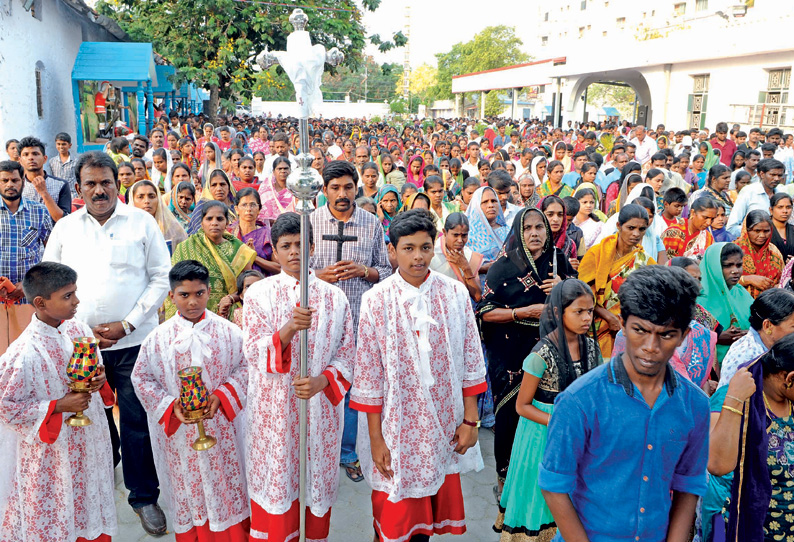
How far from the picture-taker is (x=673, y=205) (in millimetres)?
5859

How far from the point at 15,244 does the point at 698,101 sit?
23572mm

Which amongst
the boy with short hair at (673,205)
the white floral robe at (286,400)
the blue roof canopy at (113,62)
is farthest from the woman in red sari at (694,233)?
the blue roof canopy at (113,62)

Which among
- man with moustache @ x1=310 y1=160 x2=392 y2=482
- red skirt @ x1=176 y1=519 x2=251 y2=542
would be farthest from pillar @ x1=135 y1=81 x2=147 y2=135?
red skirt @ x1=176 y1=519 x2=251 y2=542

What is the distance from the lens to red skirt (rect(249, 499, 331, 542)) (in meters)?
3.02

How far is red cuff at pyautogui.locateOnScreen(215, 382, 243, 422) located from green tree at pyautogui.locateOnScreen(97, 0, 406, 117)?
1637 centimetres

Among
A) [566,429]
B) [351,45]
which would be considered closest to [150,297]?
[566,429]

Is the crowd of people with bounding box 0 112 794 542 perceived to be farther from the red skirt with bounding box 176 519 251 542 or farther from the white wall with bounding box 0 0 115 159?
the white wall with bounding box 0 0 115 159

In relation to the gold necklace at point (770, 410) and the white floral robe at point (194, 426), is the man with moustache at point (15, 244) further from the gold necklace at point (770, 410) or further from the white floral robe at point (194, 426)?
the gold necklace at point (770, 410)

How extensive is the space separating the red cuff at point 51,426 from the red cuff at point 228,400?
701 mm

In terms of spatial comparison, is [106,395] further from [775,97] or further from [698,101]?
[698,101]

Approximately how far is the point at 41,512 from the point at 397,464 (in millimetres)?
1660

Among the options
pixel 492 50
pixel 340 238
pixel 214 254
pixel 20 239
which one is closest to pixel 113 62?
pixel 20 239

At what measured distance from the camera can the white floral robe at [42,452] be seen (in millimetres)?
2838

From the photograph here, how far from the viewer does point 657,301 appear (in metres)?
1.80
